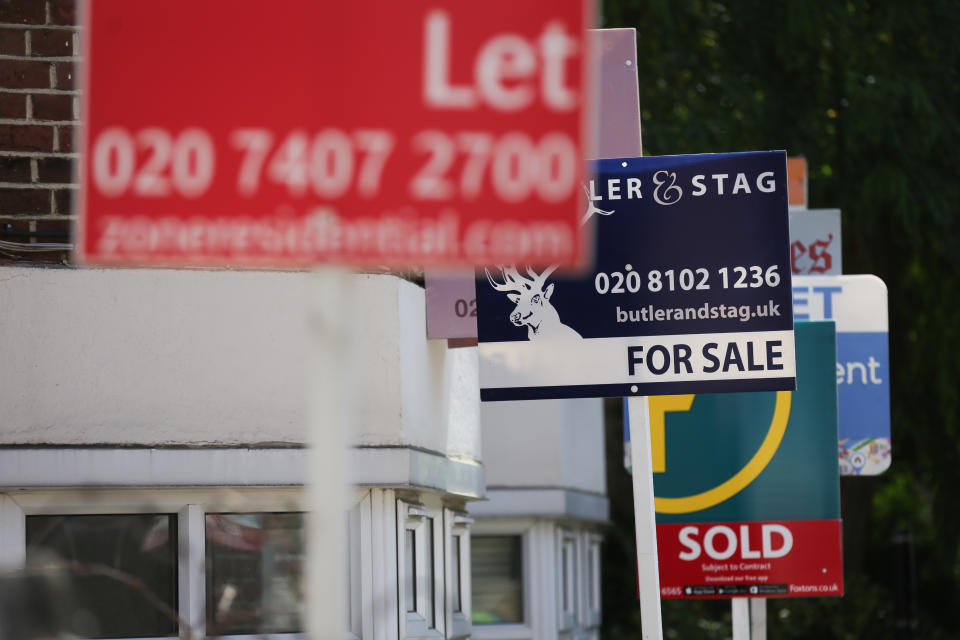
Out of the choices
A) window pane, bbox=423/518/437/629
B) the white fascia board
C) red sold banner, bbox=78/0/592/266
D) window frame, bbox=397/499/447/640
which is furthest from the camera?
the white fascia board

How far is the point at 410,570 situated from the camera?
21.1 ft

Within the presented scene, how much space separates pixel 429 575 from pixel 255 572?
3.42 feet

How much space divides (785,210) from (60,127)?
257 centimetres

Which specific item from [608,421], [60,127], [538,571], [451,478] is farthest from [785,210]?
[608,421]

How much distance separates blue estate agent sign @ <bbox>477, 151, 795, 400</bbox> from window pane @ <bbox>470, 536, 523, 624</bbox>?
5.62 meters

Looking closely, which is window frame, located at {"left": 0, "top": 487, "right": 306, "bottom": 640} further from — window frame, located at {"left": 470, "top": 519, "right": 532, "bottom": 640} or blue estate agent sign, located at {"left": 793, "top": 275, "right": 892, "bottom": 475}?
window frame, located at {"left": 470, "top": 519, "right": 532, "bottom": 640}

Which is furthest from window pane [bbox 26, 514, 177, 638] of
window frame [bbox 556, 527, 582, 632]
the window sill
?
window frame [bbox 556, 527, 582, 632]

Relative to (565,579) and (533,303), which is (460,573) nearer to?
(533,303)

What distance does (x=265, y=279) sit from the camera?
5934 mm

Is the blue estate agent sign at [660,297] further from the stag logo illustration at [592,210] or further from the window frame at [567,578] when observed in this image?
the window frame at [567,578]

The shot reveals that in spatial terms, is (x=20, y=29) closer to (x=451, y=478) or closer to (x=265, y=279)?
(x=265, y=279)

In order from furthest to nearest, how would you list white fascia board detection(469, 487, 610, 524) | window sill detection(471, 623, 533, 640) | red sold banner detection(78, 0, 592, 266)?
white fascia board detection(469, 487, 610, 524)
window sill detection(471, 623, 533, 640)
red sold banner detection(78, 0, 592, 266)

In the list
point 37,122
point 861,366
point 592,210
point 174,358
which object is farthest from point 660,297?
point 861,366

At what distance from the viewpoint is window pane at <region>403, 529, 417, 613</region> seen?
6.37 meters
